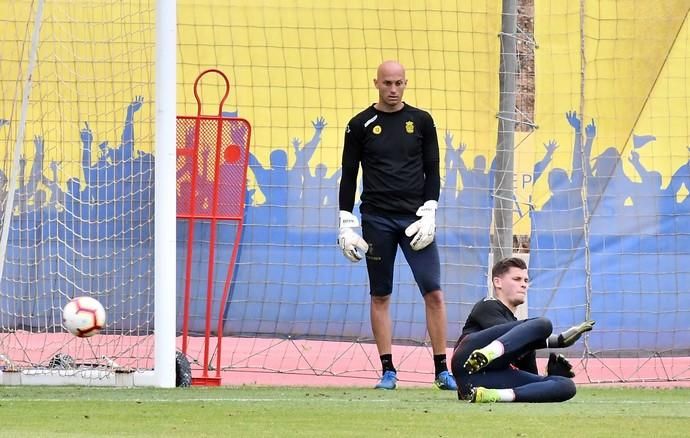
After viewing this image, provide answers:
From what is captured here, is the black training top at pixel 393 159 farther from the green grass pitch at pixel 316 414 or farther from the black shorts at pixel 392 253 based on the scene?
the green grass pitch at pixel 316 414

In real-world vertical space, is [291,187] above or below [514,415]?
above

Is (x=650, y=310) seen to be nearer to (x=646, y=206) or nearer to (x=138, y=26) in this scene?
(x=646, y=206)

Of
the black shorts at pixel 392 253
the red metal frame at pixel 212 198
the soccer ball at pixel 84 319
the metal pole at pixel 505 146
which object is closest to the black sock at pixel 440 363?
the black shorts at pixel 392 253

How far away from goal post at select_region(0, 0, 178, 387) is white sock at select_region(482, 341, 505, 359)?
335 centimetres

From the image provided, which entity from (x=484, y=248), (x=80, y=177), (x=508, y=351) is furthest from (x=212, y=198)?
(x=508, y=351)

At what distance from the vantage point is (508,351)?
736cm

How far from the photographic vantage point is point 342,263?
39.5ft

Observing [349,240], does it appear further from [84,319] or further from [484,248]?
[484,248]

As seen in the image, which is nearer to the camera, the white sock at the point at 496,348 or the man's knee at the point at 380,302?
the white sock at the point at 496,348

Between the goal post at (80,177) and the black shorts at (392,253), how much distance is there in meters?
1.74

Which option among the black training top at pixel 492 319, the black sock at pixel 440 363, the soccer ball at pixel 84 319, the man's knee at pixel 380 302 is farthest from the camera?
the man's knee at pixel 380 302

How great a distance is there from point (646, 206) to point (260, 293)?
319cm

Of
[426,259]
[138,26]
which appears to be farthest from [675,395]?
[138,26]

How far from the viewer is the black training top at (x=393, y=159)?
9203 millimetres
